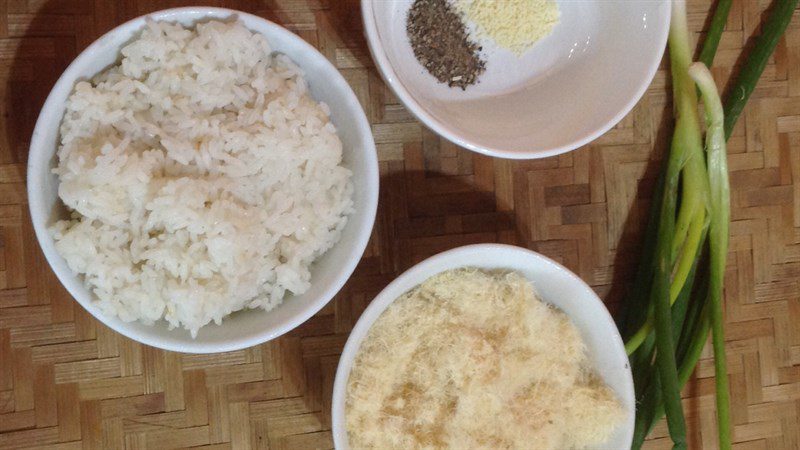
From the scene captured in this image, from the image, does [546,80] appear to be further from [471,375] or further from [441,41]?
[471,375]

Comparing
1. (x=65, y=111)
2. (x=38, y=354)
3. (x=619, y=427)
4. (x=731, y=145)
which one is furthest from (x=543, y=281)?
(x=38, y=354)

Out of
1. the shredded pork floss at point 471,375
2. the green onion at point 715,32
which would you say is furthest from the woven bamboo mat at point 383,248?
the shredded pork floss at point 471,375

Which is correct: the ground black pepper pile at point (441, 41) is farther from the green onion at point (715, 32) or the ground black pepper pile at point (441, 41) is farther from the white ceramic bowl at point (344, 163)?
the green onion at point (715, 32)

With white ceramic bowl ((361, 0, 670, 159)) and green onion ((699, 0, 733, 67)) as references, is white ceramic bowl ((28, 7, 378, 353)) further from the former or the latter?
green onion ((699, 0, 733, 67))

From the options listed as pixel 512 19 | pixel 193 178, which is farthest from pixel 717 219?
pixel 193 178

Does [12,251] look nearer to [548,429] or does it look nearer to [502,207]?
[502,207]
